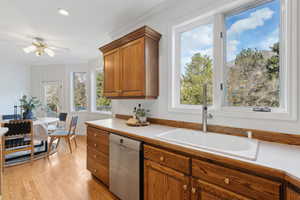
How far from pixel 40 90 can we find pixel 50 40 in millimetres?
2864

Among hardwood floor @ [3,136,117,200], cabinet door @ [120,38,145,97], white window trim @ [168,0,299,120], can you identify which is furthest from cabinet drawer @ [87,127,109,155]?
white window trim @ [168,0,299,120]

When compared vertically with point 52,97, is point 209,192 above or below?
below

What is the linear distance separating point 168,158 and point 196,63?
1277 millimetres

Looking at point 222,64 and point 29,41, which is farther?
point 29,41

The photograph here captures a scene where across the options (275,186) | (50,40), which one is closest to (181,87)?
(275,186)

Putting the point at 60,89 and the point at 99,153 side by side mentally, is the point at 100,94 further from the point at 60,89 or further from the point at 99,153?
the point at 99,153

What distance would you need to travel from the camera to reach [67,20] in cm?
240

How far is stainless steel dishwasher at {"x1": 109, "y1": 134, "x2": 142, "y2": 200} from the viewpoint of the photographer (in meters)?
1.52

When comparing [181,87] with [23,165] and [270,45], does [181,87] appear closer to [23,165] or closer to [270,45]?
[270,45]

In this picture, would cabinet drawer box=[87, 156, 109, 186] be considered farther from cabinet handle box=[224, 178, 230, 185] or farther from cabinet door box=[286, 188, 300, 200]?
cabinet door box=[286, 188, 300, 200]

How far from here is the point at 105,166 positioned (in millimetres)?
1989

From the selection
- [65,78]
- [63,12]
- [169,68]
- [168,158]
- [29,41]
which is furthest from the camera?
[65,78]

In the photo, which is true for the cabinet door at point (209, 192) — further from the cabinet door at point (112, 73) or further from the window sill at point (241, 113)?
the cabinet door at point (112, 73)

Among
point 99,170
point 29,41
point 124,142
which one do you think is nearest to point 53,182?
point 99,170
